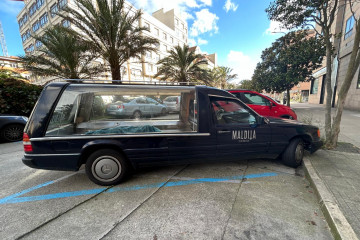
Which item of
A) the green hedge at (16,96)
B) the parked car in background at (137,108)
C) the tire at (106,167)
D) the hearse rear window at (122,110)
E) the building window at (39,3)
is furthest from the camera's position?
the building window at (39,3)

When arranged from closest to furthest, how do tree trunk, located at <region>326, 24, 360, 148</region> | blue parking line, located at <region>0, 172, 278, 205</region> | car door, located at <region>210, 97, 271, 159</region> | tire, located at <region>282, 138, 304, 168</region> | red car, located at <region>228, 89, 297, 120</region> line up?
1. blue parking line, located at <region>0, 172, 278, 205</region>
2. car door, located at <region>210, 97, 271, 159</region>
3. tire, located at <region>282, 138, 304, 168</region>
4. tree trunk, located at <region>326, 24, 360, 148</region>
5. red car, located at <region>228, 89, 297, 120</region>

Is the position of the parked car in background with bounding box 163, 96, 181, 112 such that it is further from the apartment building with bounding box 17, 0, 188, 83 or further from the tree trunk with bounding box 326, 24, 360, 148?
the apartment building with bounding box 17, 0, 188, 83

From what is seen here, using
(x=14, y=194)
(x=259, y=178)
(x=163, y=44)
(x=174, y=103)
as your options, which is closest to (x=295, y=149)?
(x=259, y=178)

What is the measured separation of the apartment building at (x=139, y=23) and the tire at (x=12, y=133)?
14.9 m

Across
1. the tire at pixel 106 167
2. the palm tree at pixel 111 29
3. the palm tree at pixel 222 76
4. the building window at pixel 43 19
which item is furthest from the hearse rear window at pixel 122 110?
the building window at pixel 43 19

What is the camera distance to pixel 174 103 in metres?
4.15

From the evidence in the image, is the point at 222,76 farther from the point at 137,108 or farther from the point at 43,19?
the point at 43,19

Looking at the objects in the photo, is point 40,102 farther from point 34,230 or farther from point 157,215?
point 157,215

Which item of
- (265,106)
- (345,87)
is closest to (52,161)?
(345,87)

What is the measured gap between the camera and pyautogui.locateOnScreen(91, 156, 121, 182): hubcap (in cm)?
283

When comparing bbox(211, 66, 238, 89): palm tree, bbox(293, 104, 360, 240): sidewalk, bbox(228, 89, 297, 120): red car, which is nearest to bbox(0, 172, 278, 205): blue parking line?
bbox(293, 104, 360, 240): sidewalk

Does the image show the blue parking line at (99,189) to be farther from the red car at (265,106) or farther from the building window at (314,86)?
the building window at (314,86)

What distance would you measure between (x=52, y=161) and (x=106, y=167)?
87 cm

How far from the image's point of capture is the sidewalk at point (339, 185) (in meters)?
1.93
